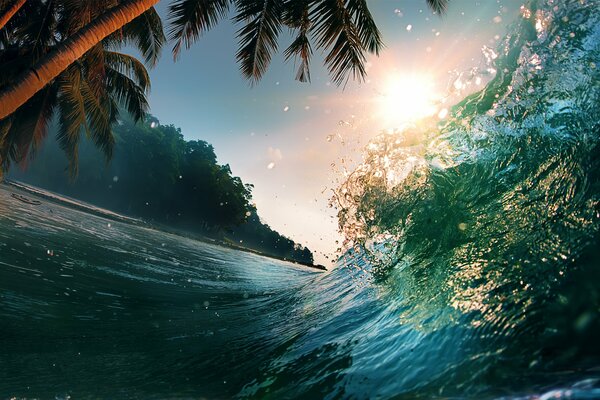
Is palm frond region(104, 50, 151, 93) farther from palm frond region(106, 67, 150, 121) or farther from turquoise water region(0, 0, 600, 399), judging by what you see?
turquoise water region(0, 0, 600, 399)

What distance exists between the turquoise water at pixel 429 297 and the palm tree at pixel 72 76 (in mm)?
4060

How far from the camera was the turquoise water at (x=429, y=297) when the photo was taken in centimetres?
175

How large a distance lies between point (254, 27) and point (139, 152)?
31.7 m

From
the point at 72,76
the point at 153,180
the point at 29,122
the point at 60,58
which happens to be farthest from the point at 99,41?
the point at 153,180

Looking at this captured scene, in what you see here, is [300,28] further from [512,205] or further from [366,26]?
[512,205]

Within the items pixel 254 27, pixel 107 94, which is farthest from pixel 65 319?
pixel 107 94

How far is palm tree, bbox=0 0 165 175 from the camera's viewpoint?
24.8ft

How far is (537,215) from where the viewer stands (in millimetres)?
2668

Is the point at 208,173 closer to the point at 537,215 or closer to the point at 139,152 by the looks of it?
the point at 139,152

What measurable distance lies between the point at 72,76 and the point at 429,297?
27.4ft

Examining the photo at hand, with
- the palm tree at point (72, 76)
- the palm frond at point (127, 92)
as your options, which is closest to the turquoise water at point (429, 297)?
the palm tree at point (72, 76)

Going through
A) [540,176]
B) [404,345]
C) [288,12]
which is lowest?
[404,345]

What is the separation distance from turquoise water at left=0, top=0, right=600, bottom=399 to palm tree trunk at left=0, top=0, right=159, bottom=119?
192 centimetres

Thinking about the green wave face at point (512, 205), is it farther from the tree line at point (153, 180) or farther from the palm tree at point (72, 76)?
the tree line at point (153, 180)
